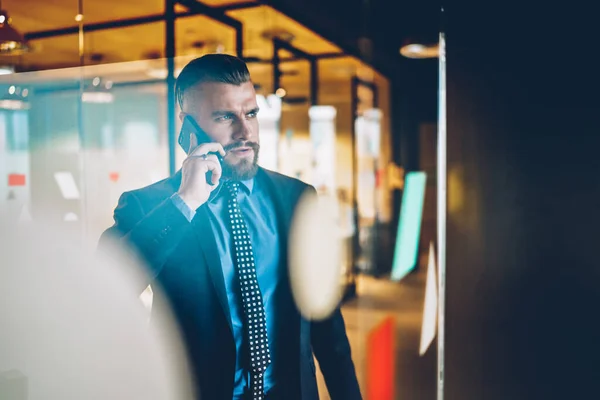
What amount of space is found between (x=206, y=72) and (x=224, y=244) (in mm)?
530

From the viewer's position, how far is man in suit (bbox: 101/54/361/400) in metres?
1.53

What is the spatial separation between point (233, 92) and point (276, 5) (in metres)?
1.52

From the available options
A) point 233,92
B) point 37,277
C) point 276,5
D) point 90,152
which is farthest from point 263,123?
point 276,5

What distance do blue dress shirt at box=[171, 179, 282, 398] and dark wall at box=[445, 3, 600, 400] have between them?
72.1 inches

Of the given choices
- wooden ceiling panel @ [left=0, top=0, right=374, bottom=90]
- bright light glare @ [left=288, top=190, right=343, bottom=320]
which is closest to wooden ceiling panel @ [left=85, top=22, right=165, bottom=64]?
wooden ceiling panel @ [left=0, top=0, right=374, bottom=90]

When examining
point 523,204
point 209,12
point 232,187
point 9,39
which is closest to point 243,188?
point 232,187

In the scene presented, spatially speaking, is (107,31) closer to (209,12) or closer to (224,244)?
(209,12)

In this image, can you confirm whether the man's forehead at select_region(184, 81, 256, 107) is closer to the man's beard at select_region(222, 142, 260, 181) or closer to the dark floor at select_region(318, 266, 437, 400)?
the man's beard at select_region(222, 142, 260, 181)

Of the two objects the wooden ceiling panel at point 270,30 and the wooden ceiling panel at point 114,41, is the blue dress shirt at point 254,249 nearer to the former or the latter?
the wooden ceiling panel at point 114,41

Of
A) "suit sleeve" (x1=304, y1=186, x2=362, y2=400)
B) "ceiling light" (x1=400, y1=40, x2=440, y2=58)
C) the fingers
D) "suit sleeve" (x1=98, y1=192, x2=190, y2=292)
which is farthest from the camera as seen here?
"ceiling light" (x1=400, y1=40, x2=440, y2=58)

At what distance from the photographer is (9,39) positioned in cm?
138

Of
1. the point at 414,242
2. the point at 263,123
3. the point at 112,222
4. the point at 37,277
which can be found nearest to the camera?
the point at 37,277

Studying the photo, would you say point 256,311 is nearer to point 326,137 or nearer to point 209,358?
point 209,358

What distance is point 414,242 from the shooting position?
4.80 m
